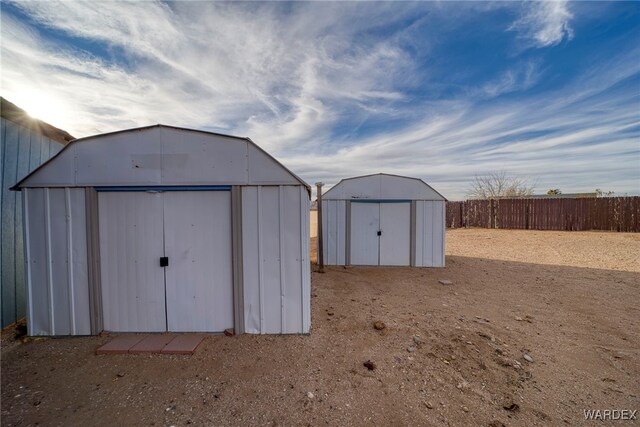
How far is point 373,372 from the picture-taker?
2.92m

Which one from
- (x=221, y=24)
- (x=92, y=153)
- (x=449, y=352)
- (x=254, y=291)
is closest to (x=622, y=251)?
(x=449, y=352)

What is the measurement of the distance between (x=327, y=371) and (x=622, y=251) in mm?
13383

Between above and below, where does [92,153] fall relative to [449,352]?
above

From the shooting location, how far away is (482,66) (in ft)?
25.6

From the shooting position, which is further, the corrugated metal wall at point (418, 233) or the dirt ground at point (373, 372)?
the corrugated metal wall at point (418, 233)

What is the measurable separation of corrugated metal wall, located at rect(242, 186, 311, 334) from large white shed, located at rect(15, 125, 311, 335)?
0.05ft

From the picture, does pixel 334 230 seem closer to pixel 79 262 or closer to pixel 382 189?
pixel 382 189

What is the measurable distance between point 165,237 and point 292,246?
193 cm

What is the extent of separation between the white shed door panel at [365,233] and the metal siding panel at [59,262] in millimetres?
6632

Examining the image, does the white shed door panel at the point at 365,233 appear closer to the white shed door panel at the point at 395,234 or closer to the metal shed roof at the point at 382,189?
the white shed door panel at the point at 395,234

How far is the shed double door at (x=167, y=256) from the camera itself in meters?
3.70

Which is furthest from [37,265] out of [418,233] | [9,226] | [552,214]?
[552,214]

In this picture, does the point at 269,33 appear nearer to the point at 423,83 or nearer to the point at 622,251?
the point at 423,83

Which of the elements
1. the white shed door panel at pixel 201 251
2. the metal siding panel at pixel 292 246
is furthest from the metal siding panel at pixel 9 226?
the metal siding panel at pixel 292 246
